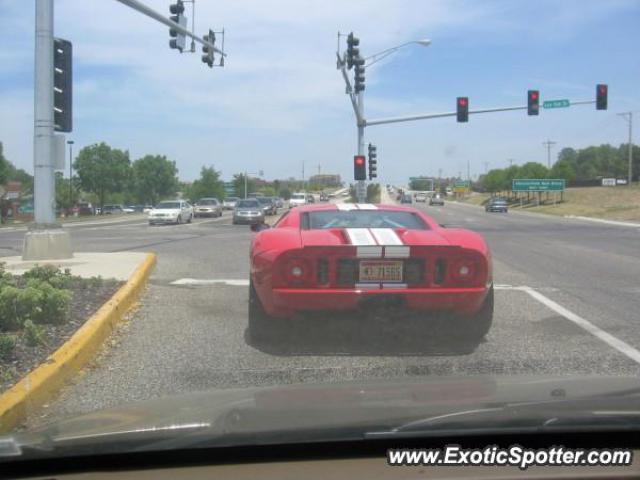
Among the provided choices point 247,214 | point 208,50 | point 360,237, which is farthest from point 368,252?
point 247,214

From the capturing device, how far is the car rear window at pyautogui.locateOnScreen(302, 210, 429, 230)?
6.98m

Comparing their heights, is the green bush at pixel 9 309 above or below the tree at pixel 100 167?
below

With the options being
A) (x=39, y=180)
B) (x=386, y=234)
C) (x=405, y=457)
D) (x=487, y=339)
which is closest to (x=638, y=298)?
(x=487, y=339)

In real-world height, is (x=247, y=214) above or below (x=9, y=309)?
above

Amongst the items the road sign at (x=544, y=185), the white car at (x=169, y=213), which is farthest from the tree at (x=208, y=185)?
the white car at (x=169, y=213)

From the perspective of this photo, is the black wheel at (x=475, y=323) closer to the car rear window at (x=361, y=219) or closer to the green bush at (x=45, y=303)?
the car rear window at (x=361, y=219)

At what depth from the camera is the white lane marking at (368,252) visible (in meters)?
5.87

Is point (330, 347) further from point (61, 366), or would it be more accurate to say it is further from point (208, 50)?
point (208, 50)

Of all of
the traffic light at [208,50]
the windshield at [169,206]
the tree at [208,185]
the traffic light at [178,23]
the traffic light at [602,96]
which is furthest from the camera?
the tree at [208,185]

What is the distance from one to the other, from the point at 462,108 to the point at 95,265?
21.8 meters

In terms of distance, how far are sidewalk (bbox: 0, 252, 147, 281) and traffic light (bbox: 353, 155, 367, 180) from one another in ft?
63.3

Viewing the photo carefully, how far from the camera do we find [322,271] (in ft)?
19.4

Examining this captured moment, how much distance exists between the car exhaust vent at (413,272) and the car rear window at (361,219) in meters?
0.97

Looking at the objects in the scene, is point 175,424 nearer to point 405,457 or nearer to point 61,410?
point 405,457
